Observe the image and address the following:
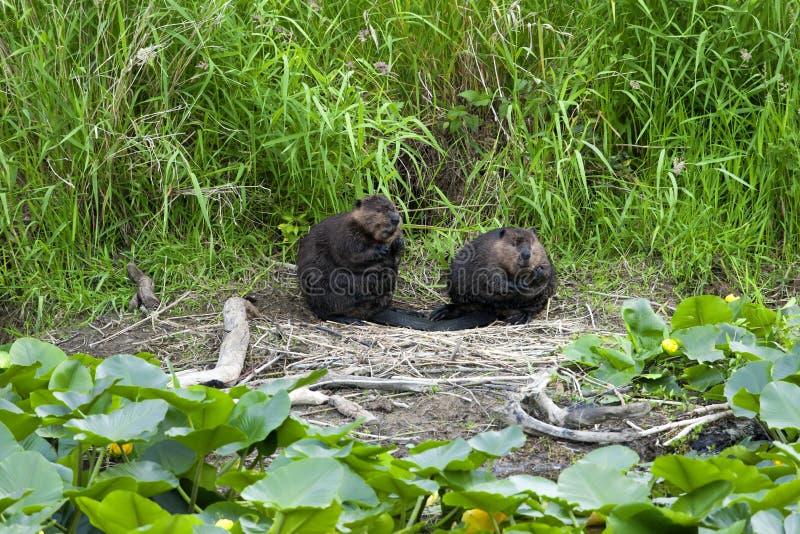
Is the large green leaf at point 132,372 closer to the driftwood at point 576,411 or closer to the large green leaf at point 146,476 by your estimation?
the large green leaf at point 146,476

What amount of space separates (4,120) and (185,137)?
0.91 meters

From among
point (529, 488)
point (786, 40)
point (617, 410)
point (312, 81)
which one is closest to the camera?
point (529, 488)

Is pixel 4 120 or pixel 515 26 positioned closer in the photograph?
pixel 4 120

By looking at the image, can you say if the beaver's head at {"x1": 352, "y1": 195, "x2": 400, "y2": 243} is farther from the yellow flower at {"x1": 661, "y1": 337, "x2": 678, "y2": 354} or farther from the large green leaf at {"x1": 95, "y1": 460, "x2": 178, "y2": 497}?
the large green leaf at {"x1": 95, "y1": 460, "x2": 178, "y2": 497}

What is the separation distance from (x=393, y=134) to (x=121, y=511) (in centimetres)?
366

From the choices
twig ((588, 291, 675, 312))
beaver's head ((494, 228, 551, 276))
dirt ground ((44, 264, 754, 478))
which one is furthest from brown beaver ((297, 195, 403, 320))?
twig ((588, 291, 675, 312))

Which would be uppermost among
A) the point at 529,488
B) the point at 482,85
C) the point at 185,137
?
the point at 482,85

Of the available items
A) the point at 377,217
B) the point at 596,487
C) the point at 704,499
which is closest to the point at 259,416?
the point at 596,487

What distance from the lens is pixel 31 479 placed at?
2012mm

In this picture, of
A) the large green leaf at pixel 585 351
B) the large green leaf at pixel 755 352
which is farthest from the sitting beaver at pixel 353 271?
the large green leaf at pixel 755 352

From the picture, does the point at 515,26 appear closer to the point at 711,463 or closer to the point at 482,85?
the point at 482,85

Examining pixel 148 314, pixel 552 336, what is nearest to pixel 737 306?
pixel 552 336

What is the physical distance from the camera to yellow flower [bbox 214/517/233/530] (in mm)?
2058

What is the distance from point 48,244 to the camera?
16.2ft
